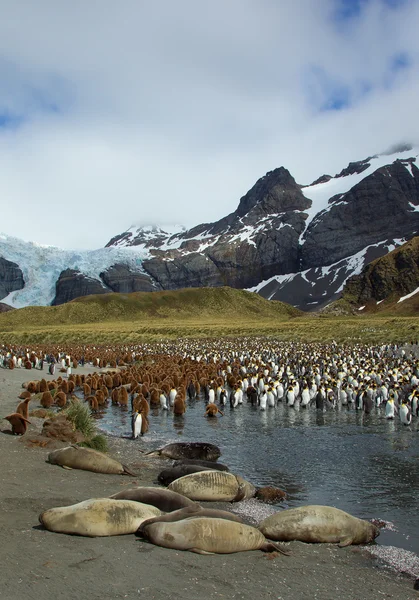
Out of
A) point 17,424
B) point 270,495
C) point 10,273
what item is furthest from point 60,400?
point 10,273

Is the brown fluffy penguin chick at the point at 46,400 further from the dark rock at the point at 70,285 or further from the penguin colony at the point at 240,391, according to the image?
the dark rock at the point at 70,285

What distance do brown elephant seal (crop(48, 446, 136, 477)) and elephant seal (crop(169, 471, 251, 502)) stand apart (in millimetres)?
1714

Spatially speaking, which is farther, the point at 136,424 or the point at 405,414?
the point at 405,414

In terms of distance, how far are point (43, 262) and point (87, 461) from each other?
172m

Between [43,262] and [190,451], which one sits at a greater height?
[43,262]

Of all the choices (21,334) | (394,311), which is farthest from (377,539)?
(394,311)

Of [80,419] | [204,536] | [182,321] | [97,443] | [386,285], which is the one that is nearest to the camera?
[204,536]

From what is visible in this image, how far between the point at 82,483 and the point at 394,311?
119529 mm

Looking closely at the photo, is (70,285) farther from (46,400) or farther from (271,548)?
(271,548)

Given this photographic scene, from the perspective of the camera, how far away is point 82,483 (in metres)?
10.0

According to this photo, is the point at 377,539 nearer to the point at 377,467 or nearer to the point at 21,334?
the point at 377,467

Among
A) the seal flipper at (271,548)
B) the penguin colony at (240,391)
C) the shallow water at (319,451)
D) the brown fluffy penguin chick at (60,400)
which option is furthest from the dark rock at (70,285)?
the seal flipper at (271,548)

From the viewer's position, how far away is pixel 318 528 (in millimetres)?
7852

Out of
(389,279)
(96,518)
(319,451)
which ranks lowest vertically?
(319,451)
